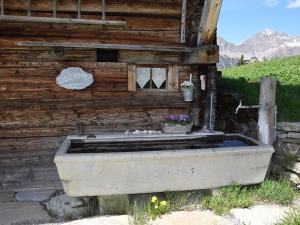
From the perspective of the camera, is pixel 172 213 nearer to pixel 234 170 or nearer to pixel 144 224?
pixel 144 224

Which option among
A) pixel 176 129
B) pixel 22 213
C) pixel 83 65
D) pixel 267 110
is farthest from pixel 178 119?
pixel 22 213

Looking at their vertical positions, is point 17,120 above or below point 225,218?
above

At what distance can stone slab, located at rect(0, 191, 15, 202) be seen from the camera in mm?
5449

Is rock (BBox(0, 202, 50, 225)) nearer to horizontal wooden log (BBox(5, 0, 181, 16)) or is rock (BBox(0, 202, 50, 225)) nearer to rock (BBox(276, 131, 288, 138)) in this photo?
horizontal wooden log (BBox(5, 0, 181, 16))

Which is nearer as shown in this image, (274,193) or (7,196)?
(274,193)

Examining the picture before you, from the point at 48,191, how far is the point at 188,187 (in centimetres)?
228

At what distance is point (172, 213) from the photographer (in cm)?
500

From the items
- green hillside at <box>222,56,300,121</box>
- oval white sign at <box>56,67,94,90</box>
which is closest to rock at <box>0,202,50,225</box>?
oval white sign at <box>56,67,94,90</box>

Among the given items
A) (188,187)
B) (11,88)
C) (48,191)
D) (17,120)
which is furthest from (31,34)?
(188,187)

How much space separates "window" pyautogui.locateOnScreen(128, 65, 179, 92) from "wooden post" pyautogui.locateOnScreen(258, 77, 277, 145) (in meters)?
1.90

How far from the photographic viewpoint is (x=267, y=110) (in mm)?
5906

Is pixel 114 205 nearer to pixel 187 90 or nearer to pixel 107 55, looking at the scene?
pixel 187 90

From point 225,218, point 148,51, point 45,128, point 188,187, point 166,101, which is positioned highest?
point 148,51

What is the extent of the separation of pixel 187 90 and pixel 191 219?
2.91 metres
